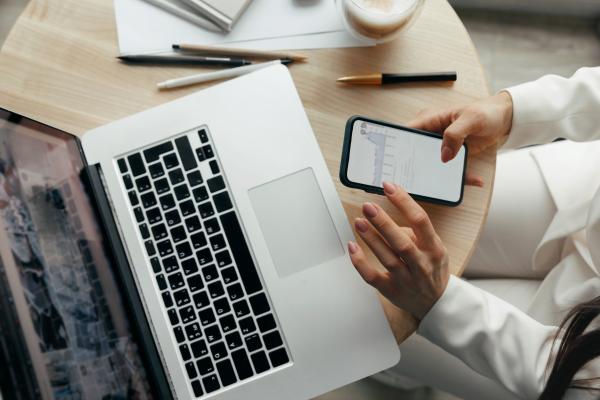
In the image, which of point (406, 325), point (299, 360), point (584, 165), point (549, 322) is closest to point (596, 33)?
point (584, 165)

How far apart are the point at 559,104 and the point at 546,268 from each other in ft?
0.95

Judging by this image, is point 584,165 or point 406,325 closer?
point 406,325

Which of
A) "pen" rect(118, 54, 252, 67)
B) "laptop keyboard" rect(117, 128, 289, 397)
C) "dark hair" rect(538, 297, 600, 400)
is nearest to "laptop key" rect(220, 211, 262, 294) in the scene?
"laptop keyboard" rect(117, 128, 289, 397)

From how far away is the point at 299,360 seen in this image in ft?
2.03

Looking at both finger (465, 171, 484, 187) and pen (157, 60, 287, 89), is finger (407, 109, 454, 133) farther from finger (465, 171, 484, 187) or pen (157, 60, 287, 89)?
pen (157, 60, 287, 89)

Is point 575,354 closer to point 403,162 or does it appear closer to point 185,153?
point 403,162

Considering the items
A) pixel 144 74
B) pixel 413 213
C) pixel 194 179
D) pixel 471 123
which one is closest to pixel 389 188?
pixel 413 213

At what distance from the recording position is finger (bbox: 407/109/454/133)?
0.66 m

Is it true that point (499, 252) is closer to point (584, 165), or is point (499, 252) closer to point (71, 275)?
point (584, 165)

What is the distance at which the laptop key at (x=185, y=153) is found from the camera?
2.18ft

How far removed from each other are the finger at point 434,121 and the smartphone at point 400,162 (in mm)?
16

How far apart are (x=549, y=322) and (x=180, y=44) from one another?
0.66 m

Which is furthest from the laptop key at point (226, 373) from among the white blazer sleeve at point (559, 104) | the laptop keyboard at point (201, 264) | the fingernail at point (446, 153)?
the white blazer sleeve at point (559, 104)

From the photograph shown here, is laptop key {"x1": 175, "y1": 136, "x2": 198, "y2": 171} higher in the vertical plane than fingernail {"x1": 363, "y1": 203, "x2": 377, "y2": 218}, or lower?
higher
